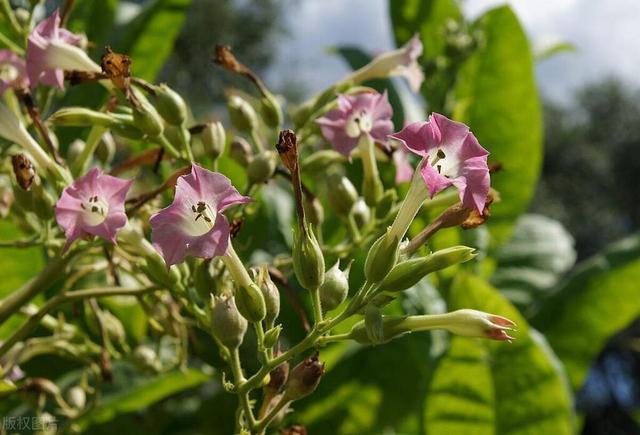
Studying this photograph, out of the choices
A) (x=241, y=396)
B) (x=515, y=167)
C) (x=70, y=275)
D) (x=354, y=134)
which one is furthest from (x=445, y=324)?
(x=515, y=167)

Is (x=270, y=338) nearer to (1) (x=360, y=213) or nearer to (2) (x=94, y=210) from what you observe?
(2) (x=94, y=210)

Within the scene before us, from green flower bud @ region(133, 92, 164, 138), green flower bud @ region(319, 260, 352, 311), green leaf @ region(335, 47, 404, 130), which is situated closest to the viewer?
green flower bud @ region(319, 260, 352, 311)

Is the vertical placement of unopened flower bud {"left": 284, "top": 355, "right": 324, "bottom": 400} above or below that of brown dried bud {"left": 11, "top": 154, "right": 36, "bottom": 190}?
below

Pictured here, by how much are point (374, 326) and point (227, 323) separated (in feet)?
0.45

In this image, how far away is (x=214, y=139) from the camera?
0.92 metres

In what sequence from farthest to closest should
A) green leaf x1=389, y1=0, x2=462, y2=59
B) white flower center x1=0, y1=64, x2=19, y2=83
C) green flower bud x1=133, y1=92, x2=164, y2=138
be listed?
1. green leaf x1=389, y1=0, x2=462, y2=59
2. white flower center x1=0, y1=64, x2=19, y2=83
3. green flower bud x1=133, y1=92, x2=164, y2=138

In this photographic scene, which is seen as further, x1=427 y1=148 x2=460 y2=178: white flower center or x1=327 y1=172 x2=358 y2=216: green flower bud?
x1=327 y1=172 x2=358 y2=216: green flower bud

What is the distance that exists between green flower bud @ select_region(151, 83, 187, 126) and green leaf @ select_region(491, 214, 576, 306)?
1.24m

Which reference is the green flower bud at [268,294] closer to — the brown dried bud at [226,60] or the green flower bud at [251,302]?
the green flower bud at [251,302]

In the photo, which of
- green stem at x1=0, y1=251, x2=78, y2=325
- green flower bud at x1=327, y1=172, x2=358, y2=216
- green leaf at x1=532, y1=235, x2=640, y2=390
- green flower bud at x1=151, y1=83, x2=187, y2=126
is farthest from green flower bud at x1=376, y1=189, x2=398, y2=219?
green leaf at x1=532, y1=235, x2=640, y2=390

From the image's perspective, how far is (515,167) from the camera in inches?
72.2

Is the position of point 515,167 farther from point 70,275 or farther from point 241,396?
point 241,396

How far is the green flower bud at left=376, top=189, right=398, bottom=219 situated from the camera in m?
0.95

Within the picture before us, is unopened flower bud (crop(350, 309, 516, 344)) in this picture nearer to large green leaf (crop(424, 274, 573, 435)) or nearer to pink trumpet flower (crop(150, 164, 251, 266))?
pink trumpet flower (crop(150, 164, 251, 266))
